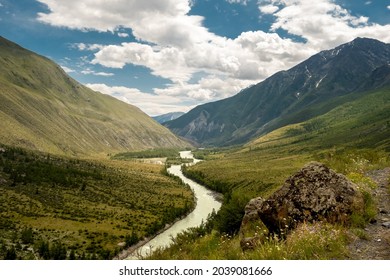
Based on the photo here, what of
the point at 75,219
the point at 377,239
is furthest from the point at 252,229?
the point at 75,219

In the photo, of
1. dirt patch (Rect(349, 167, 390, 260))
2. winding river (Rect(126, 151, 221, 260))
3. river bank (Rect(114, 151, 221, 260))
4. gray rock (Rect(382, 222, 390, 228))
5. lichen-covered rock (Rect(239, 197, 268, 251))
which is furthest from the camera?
winding river (Rect(126, 151, 221, 260))

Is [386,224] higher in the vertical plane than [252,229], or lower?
higher

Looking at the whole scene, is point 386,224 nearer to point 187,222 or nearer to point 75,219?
point 187,222

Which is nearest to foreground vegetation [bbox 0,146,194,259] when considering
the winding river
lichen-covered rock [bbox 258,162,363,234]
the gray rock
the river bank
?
the river bank

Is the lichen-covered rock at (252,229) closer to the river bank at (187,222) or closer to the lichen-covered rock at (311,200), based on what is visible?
the lichen-covered rock at (311,200)

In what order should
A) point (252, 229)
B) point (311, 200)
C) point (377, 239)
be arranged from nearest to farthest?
→ 1. point (377, 239)
2. point (311, 200)
3. point (252, 229)

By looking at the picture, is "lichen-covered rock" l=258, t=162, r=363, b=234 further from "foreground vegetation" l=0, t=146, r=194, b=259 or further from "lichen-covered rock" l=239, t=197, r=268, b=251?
"foreground vegetation" l=0, t=146, r=194, b=259

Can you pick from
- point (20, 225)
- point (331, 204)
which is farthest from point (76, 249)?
point (331, 204)
